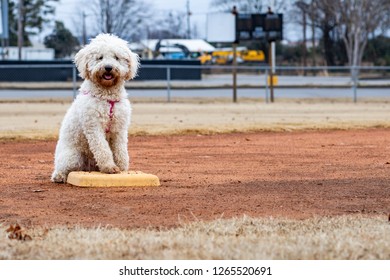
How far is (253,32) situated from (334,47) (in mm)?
36050

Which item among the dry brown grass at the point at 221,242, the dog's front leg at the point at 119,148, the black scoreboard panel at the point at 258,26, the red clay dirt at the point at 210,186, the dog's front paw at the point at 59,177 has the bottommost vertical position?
the red clay dirt at the point at 210,186

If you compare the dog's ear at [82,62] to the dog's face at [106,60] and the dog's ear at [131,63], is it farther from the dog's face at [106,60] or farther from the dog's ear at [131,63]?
the dog's ear at [131,63]

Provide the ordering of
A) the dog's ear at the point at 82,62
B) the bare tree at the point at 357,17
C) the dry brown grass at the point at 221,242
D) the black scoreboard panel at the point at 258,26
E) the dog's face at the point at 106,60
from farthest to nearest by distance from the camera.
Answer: the bare tree at the point at 357,17, the black scoreboard panel at the point at 258,26, the dog's ear at the point at 82,62, the dog's face at the point at 106,60, the dry brown grass at the point at 221,242

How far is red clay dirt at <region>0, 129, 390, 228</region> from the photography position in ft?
30.8

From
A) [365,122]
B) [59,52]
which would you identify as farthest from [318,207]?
[59,52]

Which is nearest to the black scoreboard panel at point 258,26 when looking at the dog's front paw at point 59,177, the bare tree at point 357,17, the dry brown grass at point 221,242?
the bare tree at point 357,17

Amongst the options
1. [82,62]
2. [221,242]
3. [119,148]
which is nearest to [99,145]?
[119,148]

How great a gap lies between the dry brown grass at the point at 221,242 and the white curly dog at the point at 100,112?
2831 mm

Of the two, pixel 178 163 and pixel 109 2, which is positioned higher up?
pixel 109 2

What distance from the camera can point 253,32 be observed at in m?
36.8

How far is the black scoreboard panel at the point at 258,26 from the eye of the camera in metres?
36.4

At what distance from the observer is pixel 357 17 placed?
57.3 metres

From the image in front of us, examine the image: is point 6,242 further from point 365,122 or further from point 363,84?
point 363,84

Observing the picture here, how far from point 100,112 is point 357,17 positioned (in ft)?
157
